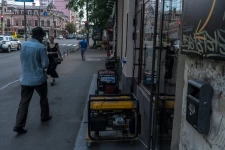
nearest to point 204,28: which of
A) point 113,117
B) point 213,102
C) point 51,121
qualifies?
point 213,102

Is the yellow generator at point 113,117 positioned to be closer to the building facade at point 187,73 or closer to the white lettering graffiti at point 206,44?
the building facade at point 187,73

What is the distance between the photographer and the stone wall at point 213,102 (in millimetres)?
1681

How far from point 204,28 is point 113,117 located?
2579 mm

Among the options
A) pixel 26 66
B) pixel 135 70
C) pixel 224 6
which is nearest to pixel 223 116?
pixel 224 6

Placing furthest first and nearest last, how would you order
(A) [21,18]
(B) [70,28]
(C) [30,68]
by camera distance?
(B) [70,28] → (A) [21,18] → (C) [30,68]

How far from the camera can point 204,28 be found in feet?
5.87

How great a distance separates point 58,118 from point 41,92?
0.97 m

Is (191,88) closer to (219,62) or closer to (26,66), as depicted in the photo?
(219,62)

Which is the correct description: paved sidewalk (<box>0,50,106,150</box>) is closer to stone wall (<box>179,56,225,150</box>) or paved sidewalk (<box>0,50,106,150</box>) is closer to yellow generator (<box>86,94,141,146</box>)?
yellow generator (<box>86,94,141,146</box>)

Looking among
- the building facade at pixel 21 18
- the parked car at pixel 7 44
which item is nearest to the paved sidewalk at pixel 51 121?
the parked car at pixel 7 44

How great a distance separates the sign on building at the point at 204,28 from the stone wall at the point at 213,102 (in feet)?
0.29

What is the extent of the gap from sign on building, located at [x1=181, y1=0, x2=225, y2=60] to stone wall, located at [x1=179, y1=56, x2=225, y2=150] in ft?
0.29

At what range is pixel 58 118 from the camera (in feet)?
19.6

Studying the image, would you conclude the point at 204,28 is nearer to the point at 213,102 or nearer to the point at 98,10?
the point at 213,102
